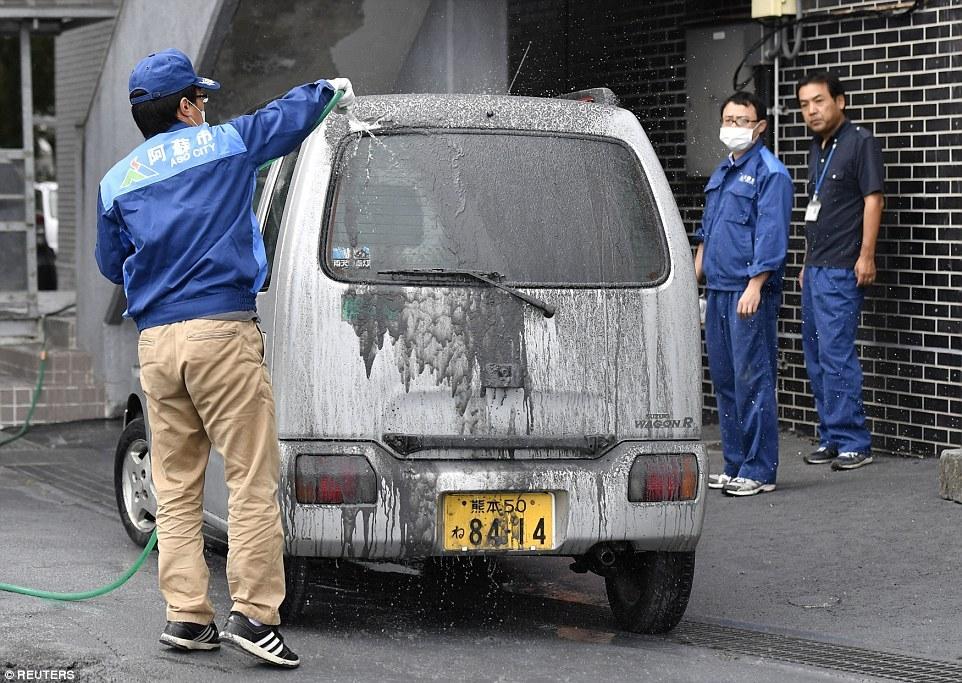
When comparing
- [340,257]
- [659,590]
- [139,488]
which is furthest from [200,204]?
[139,488]

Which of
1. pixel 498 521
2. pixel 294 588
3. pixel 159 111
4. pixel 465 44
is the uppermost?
pixel 465 44

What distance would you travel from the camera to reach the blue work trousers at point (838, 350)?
951 cm

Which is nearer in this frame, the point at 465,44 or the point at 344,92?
the point at 344,92

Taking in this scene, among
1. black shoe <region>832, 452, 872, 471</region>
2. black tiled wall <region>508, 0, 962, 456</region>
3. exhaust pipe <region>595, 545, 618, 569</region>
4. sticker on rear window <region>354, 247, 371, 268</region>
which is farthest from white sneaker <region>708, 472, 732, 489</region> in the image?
sticker on rear window <region>354, 247, 371, 268</region>

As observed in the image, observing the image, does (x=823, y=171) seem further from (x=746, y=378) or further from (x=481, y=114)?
(x=481, y=114)

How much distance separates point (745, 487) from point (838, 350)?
1.07 metres

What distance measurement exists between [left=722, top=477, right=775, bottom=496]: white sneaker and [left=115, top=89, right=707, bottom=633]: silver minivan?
3.05m

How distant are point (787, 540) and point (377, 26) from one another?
16.4 ft

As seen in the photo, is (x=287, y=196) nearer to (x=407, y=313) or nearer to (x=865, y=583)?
(x=407, y=313)

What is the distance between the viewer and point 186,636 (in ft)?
18.5

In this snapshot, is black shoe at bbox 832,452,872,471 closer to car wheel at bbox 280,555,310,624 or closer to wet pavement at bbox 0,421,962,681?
wet pavement at bbox 0,421,962,681

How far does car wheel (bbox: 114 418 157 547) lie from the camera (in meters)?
7.65

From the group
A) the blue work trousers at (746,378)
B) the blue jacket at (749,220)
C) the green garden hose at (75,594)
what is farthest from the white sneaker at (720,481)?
the green garden hose at (75,594)

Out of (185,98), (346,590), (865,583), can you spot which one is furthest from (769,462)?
(185,98)
